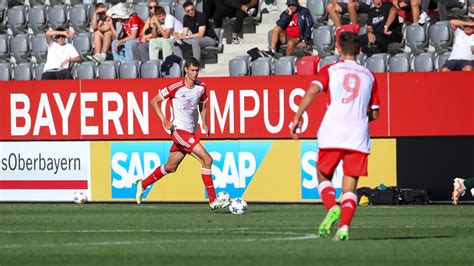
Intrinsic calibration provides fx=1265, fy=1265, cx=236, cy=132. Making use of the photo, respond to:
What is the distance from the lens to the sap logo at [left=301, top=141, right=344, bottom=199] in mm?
22406

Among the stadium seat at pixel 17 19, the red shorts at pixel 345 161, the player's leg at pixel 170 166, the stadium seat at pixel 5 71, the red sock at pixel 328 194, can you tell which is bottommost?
the player's leg at pixel 170 166

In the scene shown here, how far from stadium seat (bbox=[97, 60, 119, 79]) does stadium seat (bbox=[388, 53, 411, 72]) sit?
5895 millimetres

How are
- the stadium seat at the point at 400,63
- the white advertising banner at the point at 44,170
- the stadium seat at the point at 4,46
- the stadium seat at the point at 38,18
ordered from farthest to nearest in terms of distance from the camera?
the stadium seat at the point at 38,18
the stadium seat at the point at 4,46
the white advertising banner at the point at 44,170
the stadium seat at the point at 400,63

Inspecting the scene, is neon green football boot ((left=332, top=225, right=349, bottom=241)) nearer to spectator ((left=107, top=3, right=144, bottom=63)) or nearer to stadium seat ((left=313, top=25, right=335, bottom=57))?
stadium seat ((left=313, top=25, right=335, bottom=57))

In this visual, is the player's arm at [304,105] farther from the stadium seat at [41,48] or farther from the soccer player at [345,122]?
the stadium seat at [41,48]

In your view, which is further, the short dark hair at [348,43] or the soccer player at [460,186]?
the soccer player at [460,186]

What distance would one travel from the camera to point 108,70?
83.8ft

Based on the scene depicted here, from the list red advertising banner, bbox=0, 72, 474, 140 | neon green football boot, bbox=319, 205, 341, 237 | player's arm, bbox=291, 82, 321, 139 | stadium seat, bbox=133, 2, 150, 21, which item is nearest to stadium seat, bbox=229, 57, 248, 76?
red advertising banner, bbox=0, 72, 474, 140

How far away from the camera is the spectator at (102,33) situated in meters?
26.8

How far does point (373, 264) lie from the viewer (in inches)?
407

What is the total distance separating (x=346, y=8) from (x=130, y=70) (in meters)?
4.47

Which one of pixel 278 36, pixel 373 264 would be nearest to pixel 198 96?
pixel 278 36

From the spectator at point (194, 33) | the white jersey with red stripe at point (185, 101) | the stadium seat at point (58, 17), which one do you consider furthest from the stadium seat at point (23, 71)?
the white jersey with red stripe at point (185, 101)

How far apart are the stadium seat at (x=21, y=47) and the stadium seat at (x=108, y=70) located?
3051 mm
